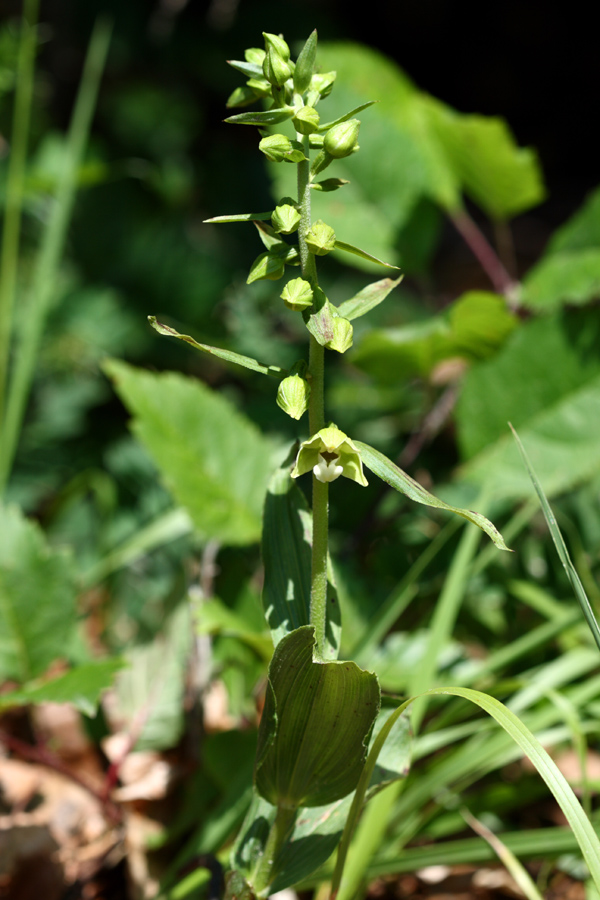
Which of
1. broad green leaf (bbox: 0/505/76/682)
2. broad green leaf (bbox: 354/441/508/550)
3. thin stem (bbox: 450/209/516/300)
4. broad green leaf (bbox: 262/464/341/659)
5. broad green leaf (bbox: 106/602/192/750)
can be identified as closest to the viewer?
broad green leaf (bbox: 354/441/508/550)

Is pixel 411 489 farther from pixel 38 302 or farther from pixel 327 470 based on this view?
pixel 38 302

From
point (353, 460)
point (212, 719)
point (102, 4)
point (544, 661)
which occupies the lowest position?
point (212, 719)

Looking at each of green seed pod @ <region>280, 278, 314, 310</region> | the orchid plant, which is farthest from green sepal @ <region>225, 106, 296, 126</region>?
green seed pod @ <region>280, 278, 314, 310</region>

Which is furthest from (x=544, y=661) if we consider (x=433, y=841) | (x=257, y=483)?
(x=257, y=483)

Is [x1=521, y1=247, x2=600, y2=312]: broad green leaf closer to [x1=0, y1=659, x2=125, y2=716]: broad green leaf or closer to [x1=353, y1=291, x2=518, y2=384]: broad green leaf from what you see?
[x1=353, y1=291, x2=518, y2=384]: broad green leaf

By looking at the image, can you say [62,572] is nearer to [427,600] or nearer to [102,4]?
[427,600]

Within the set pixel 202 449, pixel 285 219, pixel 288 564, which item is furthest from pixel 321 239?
pixel 202 449

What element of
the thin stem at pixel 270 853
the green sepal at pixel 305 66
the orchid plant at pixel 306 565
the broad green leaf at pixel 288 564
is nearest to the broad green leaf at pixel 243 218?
the orchid plant at pixel 306 565
